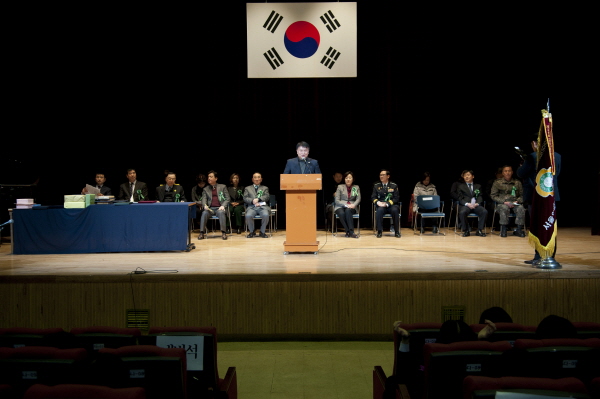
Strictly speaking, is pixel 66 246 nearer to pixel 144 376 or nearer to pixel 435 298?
pixel 435 298

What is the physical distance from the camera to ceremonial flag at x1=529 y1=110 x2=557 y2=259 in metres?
4.86

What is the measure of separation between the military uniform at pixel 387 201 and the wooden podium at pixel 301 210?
7.35 feet

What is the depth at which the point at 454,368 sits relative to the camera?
2.04m

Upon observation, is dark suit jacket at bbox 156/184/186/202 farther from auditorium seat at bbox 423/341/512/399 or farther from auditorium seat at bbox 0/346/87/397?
auditorium seat at bbox 423/341/512/399

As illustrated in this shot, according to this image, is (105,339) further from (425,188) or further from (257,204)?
(425,188)

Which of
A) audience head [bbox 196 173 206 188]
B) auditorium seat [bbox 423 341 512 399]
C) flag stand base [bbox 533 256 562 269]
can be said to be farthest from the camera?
audience head [bbox 196 173 206 188]

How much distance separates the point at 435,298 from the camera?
15.1 ft

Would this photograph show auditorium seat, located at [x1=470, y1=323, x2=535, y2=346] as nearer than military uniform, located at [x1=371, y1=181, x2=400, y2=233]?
Yes

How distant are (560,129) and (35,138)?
8.79 m

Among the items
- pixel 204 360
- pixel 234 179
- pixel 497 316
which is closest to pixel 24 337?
pixel 204 360

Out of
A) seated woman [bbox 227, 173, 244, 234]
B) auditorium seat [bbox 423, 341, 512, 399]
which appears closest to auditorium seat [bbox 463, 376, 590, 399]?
auditorium seat [bbox 423, 341, 512, 399]

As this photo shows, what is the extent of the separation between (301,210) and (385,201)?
8.52 ft

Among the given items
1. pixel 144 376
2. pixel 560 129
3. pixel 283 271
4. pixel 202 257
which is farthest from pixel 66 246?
pixel 560 129

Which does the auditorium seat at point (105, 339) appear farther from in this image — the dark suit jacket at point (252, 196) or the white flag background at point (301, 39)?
the dark suit jacket at point (252, 196)
